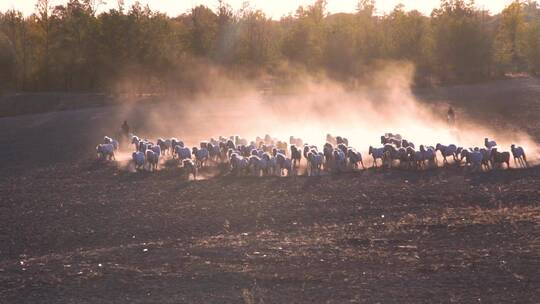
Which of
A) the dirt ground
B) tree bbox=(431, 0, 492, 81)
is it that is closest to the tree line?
tree bbox=(431, 0, 492, 81)

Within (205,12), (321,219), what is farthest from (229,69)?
(321,219)

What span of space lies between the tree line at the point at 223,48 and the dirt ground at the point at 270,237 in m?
48.9

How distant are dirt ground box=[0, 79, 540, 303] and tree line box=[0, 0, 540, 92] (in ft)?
160

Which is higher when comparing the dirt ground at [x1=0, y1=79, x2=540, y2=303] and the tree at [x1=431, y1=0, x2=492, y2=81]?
the tree at [x1=431, y1=0, x2=492, y2=81]

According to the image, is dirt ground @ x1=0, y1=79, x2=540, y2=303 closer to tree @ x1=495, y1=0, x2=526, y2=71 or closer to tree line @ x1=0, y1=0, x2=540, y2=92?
tree line @ x1=0, y1=0, x2=540, y2=92

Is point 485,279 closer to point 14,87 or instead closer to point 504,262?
point 504,262

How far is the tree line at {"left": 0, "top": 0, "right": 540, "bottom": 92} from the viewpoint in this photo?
81.4 meters

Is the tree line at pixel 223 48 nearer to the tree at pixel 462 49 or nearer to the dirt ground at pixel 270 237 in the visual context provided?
the tree at pixel 462 49

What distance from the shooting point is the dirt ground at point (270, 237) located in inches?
632

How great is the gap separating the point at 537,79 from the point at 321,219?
7038 centimetres

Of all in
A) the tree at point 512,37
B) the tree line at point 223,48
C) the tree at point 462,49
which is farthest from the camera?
the tree at point 512,37

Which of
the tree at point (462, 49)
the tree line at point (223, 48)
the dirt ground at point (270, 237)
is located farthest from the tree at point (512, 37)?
the dirt ground at point (270, 237)

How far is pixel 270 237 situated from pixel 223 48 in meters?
69.2

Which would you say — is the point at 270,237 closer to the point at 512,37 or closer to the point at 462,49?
the point at 462,49
